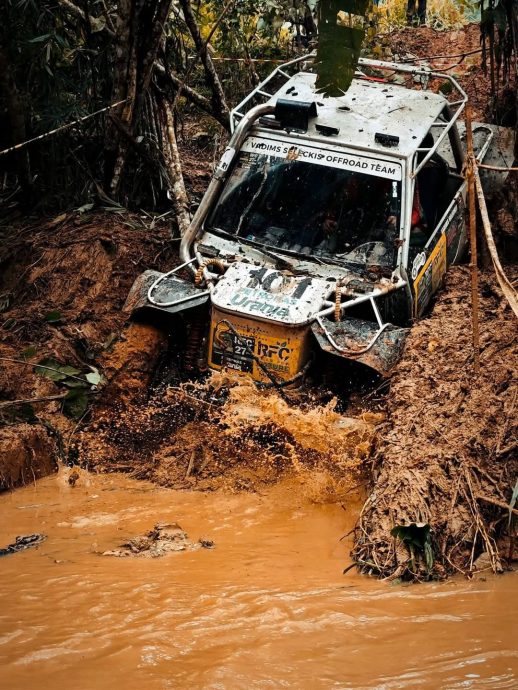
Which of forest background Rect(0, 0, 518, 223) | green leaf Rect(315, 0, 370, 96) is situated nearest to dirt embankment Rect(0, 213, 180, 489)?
forest background Rect(0, 0, 518, 223)

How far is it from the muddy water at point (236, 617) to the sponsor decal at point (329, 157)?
2.80 m

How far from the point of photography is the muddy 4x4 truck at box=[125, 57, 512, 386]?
6.15 meters

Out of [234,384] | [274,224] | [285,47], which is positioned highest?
[285,47]

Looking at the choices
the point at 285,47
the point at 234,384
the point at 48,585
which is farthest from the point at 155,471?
the point at 285,47

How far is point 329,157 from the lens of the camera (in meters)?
6.97

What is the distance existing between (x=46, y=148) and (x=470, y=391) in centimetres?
523

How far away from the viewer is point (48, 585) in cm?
426

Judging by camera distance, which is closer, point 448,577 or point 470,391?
point 448,577

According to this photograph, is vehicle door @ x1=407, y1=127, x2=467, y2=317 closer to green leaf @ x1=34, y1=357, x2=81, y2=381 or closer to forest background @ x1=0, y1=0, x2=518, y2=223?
forest background @ x1=0, y1=0, x2=518, y2=223

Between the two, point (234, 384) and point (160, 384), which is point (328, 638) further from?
point (160, 384)

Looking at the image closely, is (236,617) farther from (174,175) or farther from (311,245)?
(174,175)

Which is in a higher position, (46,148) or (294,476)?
(46,148)

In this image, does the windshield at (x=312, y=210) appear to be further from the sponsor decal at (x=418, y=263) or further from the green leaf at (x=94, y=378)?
the green leaf at (x=94, y=378)

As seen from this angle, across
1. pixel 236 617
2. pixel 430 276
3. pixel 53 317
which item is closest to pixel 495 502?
pixel 236 617
